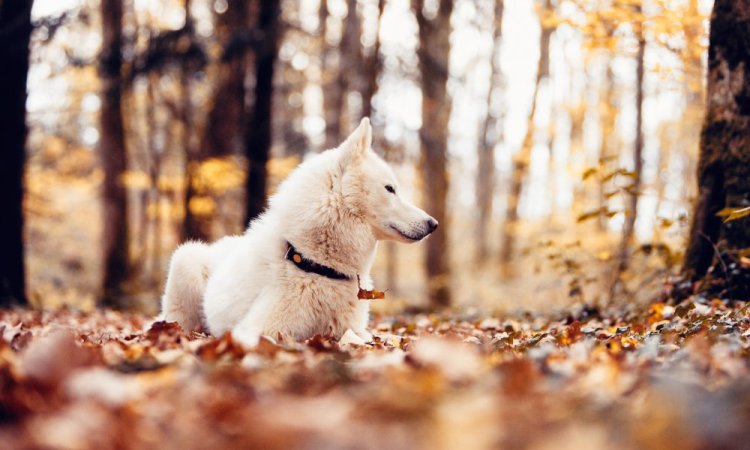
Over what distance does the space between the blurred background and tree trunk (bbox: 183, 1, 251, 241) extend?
5cm

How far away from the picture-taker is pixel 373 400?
5.52 feet

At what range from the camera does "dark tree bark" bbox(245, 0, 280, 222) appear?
11.2m

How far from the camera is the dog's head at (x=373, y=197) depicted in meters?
4.02

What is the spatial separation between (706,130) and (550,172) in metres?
17.6

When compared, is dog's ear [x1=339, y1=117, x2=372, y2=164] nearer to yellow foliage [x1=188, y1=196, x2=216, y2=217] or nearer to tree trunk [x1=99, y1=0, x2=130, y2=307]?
yellow foliage [x1=188, y1=196, x2=216, y2=217]

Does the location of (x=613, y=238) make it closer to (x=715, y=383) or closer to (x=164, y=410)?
(x=715, y=383)

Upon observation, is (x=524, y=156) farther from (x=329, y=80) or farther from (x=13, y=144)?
(x=13, y=144)

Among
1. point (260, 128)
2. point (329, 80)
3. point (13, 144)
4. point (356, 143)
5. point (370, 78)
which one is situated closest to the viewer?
point (356, 143)

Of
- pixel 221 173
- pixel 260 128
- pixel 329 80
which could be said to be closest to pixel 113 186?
pixel 221 173

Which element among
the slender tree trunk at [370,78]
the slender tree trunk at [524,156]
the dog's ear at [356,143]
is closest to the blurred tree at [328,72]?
the slender tree trunk at [370,78]

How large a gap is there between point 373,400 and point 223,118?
1261cm

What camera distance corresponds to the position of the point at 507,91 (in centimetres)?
2330

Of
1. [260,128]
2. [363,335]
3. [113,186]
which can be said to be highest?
[260,128]

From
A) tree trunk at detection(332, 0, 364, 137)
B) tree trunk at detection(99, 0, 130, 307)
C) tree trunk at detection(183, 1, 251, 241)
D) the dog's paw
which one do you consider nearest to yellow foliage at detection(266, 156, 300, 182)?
tree trunk at detection(183, 1, 251, 241)
